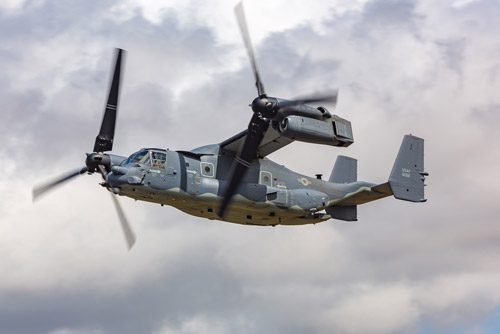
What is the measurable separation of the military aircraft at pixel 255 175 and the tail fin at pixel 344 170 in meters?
0.73

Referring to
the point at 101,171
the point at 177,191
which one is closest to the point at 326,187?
the point at 177,191

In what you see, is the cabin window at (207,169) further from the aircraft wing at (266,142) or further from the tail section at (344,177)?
the tail section at (344,177)

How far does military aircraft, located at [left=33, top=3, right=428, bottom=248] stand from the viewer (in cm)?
4288

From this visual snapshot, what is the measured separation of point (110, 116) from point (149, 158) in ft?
18.5

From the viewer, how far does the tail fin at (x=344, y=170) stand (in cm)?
5084

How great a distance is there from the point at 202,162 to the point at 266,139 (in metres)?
3.41

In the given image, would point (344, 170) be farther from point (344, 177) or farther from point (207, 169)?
point (207, 169)

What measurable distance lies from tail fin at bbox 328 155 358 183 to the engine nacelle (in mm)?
7376

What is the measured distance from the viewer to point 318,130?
140ft

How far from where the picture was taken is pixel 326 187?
48531 millimetres

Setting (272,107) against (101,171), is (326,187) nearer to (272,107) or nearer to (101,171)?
(272,107)

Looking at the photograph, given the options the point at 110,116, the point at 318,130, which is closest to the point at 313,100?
the point at 318,130

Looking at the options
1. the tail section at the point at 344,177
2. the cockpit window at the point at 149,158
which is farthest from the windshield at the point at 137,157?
the tail section at the point at 344,177

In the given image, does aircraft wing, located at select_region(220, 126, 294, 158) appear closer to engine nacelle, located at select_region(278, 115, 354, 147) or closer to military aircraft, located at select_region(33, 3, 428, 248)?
military aircraft, located at select_region(33, 3, 428, 248)
